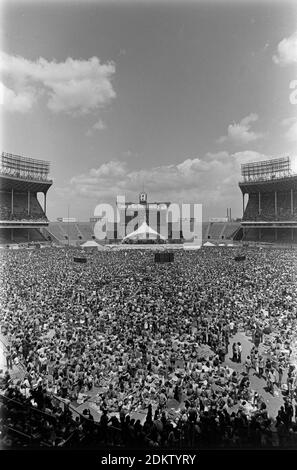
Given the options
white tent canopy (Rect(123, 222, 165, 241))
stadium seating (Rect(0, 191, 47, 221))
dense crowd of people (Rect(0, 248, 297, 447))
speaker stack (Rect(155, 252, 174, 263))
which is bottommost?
dense crowd of people (Rect(0, 248, 297, 447))

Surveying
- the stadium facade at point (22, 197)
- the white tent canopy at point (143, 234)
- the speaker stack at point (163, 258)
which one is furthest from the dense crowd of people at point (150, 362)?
the stadium facade at point (22, 197)

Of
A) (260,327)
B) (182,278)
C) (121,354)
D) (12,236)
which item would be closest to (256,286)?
(182,278)

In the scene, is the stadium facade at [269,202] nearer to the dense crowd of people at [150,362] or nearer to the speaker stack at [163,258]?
the speaker stack at [163,258]

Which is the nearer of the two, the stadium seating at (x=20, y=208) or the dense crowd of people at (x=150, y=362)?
the dense crowd of people at (x=150, y=362)

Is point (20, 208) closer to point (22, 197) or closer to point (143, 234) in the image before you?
point (22, 197)

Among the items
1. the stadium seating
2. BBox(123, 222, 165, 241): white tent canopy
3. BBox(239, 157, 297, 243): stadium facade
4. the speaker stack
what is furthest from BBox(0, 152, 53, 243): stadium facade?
BBox(239, 157, 297, 243): stadium facade

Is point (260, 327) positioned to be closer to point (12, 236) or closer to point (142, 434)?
point (142, 434)

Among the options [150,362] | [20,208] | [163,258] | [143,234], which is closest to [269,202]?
[143,234]

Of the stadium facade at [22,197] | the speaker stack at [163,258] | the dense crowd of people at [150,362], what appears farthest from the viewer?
the stadium facade at [22,197]

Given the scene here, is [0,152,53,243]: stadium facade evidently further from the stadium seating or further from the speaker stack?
the speaker stack
